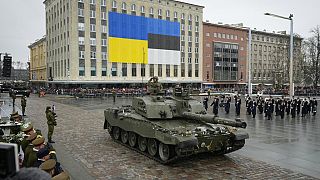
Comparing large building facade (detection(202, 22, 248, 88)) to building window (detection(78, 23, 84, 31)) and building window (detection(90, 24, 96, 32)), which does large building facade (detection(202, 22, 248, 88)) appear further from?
building window (detection(78, 23, 84, 31))

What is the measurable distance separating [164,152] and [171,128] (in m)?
0.90

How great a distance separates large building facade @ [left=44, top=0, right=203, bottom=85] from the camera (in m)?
56.3

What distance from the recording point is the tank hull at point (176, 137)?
978 centimetres

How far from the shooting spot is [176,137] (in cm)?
963

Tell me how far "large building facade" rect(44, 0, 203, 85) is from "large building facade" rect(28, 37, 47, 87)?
1161cm

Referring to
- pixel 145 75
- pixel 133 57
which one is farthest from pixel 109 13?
pixel 145 75

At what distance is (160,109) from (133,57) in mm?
49215

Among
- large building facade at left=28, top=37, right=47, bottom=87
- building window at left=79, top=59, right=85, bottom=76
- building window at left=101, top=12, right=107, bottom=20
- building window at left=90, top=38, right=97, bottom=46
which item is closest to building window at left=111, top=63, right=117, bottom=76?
building window at left=90, top=38, right=97, bottom=46

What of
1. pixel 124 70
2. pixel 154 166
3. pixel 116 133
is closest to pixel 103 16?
pixel 124 70

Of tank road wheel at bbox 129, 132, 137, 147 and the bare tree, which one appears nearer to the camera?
tank road wheel at bbox 129, 132, 137, 147

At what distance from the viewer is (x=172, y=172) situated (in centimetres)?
968

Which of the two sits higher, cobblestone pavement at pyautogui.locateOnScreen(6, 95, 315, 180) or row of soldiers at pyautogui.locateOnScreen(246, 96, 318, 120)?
row of soldiers at pyautogui.locateOnScreen(246, 96, 318, 120)

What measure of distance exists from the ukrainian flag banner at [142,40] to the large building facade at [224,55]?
11631mm

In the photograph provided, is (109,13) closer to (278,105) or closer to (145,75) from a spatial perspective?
(145,75)
